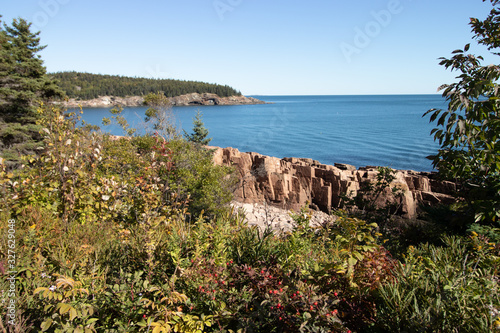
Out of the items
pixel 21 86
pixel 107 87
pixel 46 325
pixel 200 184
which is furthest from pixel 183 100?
pixel 46 325

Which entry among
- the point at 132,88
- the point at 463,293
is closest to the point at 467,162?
the point at 463,293

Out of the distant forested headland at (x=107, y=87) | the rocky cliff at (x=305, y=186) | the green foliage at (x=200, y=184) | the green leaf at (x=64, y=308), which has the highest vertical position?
the distant forested headland at (x=107, y=87)

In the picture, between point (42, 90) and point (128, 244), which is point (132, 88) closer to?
point (42, 90)

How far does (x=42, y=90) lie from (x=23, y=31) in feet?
15.7

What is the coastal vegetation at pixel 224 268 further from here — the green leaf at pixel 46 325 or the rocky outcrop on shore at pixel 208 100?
the rocky outcrop on shore at pixel 208 100

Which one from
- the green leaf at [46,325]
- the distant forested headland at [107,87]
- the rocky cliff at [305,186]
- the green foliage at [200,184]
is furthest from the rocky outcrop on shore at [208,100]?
the green leaf at [46,325]

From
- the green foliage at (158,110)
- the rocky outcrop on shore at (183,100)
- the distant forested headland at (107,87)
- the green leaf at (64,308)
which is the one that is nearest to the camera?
the green leaf at (64,308)

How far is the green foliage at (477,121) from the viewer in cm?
384

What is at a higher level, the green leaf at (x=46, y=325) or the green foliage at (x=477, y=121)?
the green foliage at (x=477, y=121)

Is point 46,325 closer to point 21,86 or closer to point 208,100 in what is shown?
point 21,86

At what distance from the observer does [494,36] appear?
4668 millimetres

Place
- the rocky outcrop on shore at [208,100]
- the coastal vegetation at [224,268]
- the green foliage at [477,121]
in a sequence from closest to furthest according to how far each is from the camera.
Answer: the coastal vegetation at [224,268] → the green foliage at [477,121] → the rocky outcrop on shore at [208,100]

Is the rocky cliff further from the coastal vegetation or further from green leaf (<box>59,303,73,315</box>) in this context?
green leaf (<box>59,303,73,315</box>)

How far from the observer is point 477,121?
13.6 ft
